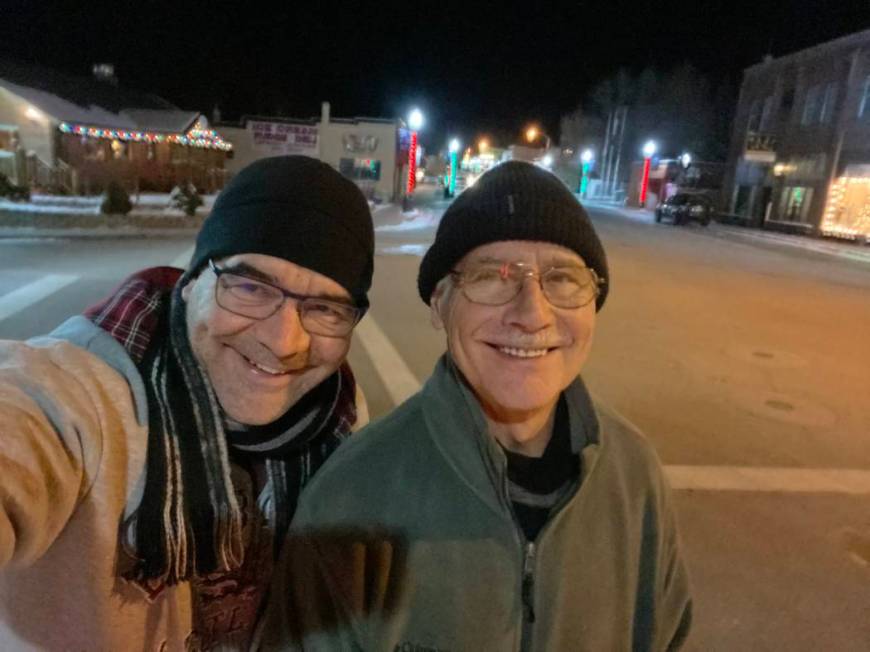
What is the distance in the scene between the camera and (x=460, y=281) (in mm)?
1510

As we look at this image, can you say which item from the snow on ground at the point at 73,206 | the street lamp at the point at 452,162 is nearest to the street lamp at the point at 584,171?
the street lamp at the point at 452,162

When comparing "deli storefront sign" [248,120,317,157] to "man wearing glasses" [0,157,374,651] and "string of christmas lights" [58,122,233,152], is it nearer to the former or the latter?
"string of christmas lights" [58,122,233,152]

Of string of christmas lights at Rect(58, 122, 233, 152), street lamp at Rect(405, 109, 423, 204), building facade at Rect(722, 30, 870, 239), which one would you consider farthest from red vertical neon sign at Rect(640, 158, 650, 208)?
string of christmas lights at Rect(58, 122, 233, 152)

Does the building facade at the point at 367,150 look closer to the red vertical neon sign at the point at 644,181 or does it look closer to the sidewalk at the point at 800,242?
the sidewalk at the point at 800,242

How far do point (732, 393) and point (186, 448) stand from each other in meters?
5.97

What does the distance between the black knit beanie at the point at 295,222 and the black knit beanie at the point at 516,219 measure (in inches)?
9.3

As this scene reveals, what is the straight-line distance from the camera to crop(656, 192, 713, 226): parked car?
29.8 m

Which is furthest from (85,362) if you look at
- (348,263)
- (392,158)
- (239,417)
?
(392,158)

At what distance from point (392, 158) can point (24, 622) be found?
102ft

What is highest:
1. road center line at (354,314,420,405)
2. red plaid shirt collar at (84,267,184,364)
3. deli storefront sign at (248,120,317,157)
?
deli storefront sign at (248,120,317,157)

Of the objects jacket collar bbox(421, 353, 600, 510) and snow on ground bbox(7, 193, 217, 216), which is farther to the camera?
snow on ground bbox(7, 193, 217, 216)

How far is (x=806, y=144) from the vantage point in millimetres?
27562

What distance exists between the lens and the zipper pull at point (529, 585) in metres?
1.36

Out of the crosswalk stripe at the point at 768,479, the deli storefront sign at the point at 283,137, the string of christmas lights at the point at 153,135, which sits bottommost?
the crosswalk stripe at the point at 768,479
